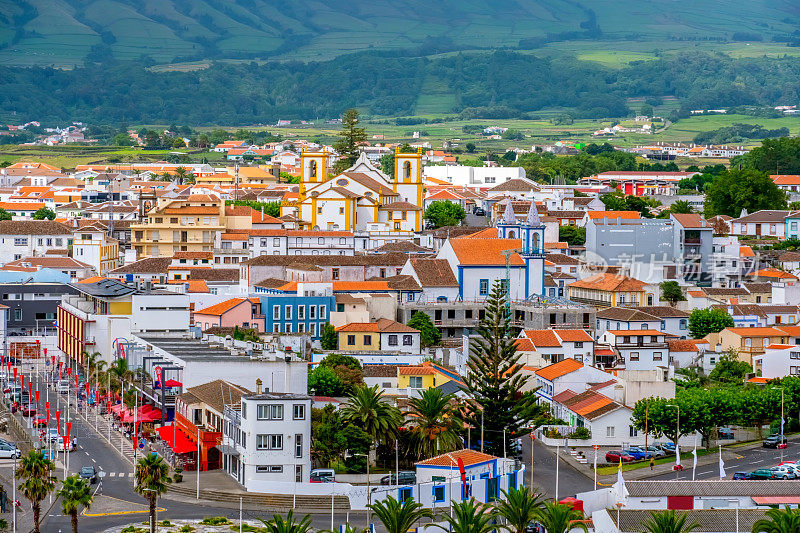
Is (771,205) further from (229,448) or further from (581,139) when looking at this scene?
(581,139)

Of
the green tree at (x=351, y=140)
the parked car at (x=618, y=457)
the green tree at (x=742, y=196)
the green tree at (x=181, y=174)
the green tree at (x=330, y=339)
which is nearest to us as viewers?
the parked car at (x=618, y=457)

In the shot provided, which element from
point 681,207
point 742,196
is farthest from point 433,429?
point 681,207

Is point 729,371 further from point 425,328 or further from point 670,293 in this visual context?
point 425,328

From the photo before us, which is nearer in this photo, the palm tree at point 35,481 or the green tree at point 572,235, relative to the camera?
the palm tree at point 35,481

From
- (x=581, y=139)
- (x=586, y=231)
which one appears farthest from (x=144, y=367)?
(x=581, y=139)

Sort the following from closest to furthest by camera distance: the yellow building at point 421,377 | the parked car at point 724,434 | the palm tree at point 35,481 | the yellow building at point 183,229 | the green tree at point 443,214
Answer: the palm tree at point 35,481
the parked car at point 724,434
the yellow building at point 421,377
the yellow building at point 183,229
the green tree at point 443,214

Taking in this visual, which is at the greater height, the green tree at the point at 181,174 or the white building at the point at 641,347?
the green tree at the point at 181,174

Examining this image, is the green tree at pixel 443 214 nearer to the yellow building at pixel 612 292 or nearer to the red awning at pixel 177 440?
the yellow building at pixel 612 292

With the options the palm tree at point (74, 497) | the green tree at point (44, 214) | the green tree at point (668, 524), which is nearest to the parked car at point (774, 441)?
the green tree at point (668, 524)
